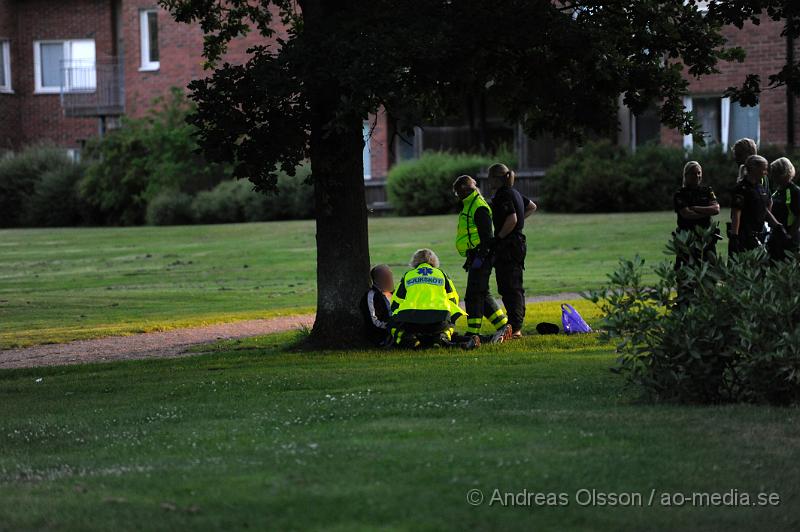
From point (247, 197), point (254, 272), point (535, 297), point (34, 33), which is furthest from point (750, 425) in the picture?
point (34, 33)

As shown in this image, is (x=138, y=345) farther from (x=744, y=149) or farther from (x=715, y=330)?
(x=715, y=330)

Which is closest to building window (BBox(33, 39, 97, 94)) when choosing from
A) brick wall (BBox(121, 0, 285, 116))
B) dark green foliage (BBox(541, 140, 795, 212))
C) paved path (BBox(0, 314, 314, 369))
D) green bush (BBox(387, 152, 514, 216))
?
brick wall (BBox(121, 0, 285, 116))

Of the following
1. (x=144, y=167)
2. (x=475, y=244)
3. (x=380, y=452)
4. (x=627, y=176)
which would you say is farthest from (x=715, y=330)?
(x=144, y=167)

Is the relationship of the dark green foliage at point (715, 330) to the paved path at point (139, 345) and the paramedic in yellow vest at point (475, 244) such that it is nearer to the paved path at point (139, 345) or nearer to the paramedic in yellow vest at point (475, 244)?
the paramedic in yellow vest at point (475, 244)

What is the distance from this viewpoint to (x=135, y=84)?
4347 cm

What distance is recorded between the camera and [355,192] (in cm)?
1312

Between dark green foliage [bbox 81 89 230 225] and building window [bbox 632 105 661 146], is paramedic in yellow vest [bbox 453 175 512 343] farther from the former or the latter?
dark green foliage [bbox 81 89 230 225]

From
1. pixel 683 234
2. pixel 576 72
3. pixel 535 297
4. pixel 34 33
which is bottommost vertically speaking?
pixel 535 297

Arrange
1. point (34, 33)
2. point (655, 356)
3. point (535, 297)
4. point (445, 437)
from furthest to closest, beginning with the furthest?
Answer: point (34, 33)
point (535, 297)
point (655, 356)
point (445, 437)

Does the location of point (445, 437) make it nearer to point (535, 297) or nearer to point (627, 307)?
point (627, 307)

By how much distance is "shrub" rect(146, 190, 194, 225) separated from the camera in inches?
1513

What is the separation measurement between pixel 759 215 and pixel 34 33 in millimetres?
38632

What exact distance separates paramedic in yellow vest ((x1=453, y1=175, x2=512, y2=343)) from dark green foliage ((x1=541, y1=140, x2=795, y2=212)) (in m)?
19.0

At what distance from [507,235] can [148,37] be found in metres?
32.2
